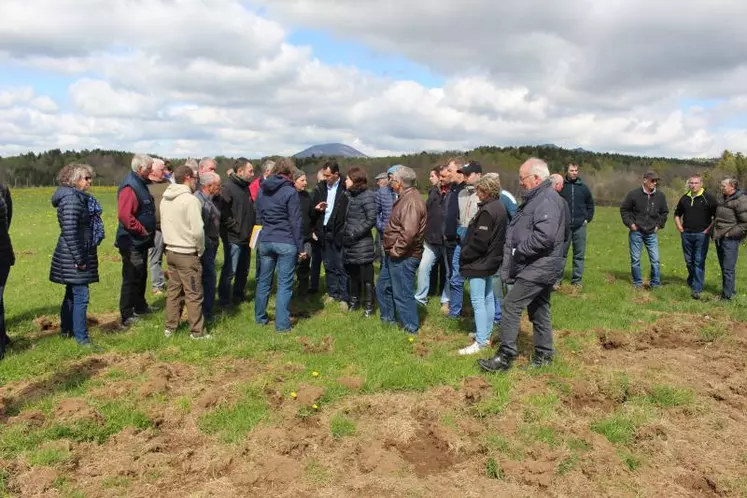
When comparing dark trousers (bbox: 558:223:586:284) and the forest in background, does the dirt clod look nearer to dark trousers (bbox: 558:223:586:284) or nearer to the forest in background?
dark trousers (bbox: 558:223:586:284)

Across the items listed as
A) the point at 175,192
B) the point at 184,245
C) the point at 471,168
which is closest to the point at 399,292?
the point at 471,168

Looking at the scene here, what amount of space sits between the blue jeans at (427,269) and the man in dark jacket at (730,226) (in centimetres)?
532

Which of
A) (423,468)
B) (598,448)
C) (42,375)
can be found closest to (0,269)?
(42,375)

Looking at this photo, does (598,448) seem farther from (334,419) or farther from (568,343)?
(568,343)

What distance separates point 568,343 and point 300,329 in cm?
381

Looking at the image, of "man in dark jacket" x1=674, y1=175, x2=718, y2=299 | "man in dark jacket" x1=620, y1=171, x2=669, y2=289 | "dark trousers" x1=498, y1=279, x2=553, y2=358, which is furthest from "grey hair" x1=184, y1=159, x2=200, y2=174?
"man in dark jacket" x1=674, y1=175, x2=718, y2=299

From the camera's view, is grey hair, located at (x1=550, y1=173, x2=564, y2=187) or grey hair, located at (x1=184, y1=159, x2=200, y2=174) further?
grey hair, located at (x1=550, y1=173, x2=564, y2=187)

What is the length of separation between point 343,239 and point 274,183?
159 centimetres

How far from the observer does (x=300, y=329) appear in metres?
7.79

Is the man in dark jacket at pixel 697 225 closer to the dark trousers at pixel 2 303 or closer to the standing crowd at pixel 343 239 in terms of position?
the standing crowd at pixel 343 239

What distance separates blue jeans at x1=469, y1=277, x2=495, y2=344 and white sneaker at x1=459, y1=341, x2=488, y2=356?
1.9 inches

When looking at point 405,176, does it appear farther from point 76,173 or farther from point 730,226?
point 730,226

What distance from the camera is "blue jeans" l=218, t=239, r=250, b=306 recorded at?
8773mm

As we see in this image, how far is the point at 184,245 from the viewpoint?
6.91m
